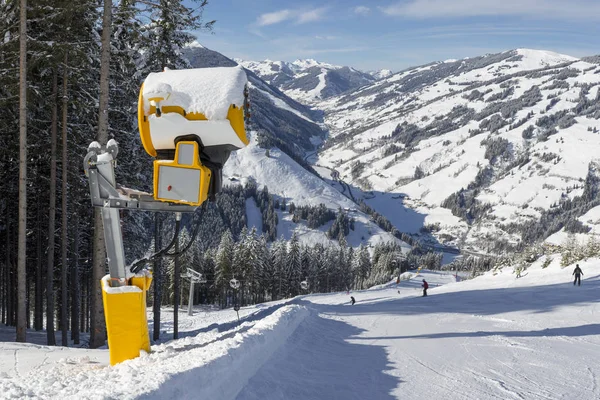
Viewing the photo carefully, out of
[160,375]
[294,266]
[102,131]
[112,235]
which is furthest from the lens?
[294,266]

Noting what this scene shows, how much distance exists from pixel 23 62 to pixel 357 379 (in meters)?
11.4

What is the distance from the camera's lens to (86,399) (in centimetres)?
367

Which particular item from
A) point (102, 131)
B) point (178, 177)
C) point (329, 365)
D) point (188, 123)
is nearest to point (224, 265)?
point (102, 131)

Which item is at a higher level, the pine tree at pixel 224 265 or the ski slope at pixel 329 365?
the ski slope at pixel 329 365

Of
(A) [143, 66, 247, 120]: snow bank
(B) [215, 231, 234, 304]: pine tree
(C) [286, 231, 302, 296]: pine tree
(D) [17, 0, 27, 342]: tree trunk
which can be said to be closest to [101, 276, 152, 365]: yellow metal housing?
(A) [143, 66, 247, 120]: snow bank

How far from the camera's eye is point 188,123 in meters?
4.62

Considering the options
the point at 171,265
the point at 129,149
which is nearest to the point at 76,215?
the point at 129,149

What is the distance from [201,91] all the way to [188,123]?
1.18 ft

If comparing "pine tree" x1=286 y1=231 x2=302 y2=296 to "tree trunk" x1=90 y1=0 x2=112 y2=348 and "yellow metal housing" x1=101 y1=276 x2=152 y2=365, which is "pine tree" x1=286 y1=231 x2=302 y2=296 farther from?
"yellow metal housing" x1=101 y1=276 x2=152 y2=365

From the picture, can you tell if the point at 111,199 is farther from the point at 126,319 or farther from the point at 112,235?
the point at 126,319

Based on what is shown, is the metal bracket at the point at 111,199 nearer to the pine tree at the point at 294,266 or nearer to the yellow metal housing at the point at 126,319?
the yellow metal housing at the point at 126,319

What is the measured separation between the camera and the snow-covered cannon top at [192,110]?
461cm

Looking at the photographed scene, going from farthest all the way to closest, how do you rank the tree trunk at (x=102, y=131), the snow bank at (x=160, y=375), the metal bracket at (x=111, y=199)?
the tree trunk at (x=102, y=131)
the metal bracket at (x=111, y=199)
the snow bank at (x=160, y=375)

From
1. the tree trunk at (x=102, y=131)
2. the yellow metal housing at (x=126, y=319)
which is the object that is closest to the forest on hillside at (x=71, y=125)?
the tree trunk at (x=102, y=131)
